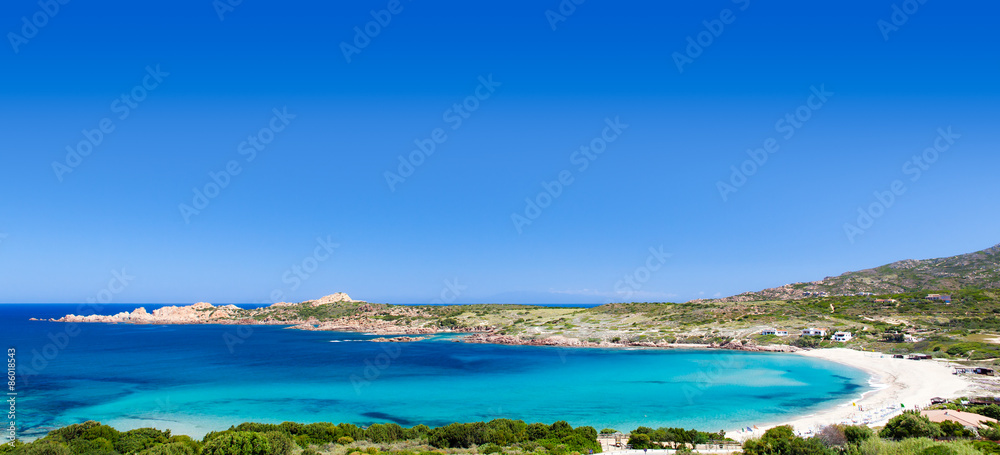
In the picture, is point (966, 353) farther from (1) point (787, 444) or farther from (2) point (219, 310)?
(2) point (219, 310)

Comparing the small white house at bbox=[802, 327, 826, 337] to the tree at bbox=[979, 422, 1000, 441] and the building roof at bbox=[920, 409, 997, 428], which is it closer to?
the building roof at bbox=[920, 409, 997, 428]

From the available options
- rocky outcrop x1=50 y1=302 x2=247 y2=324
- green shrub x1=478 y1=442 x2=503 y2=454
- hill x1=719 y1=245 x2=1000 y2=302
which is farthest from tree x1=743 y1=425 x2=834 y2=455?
rocky outcrop x1=50 y1=302 x2=247 y2=324

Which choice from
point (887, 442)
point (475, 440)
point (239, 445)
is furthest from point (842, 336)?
point (239, 445)

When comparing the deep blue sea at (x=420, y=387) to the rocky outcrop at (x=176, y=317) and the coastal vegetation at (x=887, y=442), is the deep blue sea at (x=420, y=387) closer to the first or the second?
the coastal vegetation at (x=887, y=442)

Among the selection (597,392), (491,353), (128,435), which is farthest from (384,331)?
(128,435)

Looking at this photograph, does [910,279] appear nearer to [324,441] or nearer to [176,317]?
[324,441]

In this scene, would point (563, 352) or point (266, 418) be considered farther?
point (563, 352)

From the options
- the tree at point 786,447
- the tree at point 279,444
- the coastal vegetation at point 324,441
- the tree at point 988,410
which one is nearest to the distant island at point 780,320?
the tree at point 988,410
